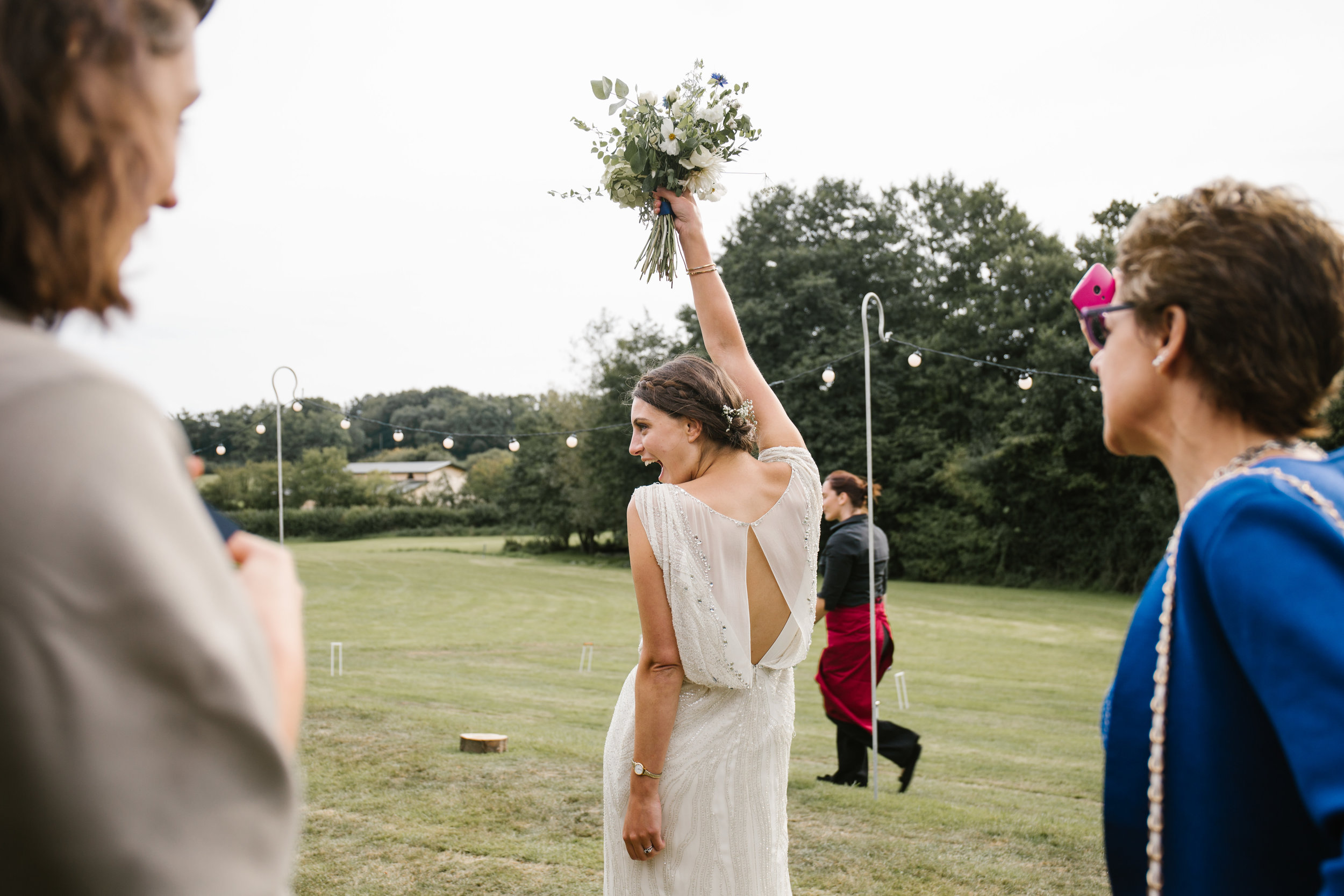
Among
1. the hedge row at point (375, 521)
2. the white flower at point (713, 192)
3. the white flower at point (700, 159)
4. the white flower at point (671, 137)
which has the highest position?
the white flower at point (671, 137)

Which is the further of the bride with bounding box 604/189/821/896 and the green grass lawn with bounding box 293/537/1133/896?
the green grass lawn with bounding box 293/537/1133/896

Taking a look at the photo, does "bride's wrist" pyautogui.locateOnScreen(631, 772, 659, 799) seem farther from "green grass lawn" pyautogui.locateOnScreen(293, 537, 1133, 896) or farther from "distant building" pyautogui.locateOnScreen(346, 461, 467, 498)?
"distant building" pyautogui.locateOnScreen(346, 461, 467, 498)

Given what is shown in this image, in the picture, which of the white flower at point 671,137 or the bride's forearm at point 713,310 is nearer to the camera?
the bride's forearm at point 713,310

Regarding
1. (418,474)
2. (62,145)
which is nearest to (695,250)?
(62,145)

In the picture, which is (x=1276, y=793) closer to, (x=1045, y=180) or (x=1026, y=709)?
(x=1026, y=709)

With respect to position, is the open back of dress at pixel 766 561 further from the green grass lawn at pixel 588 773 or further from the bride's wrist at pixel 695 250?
the green grass lawn at pixel 588 773

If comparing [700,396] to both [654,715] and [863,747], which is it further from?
[863,747]

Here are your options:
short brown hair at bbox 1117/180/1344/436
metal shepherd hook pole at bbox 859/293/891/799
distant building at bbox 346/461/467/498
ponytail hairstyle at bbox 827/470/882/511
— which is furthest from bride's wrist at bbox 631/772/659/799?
distant building at bbox 346/461/467/498

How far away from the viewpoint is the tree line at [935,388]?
2897 cm

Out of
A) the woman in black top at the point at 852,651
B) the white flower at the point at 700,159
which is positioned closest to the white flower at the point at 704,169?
the white flower at the point at 700,159

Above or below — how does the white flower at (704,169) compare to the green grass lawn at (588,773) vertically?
above

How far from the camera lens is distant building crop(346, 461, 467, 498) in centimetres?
5647

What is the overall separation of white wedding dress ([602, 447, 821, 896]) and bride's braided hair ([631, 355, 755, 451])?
9.3 inches

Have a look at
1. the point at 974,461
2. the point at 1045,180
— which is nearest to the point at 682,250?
the point at 974,461
